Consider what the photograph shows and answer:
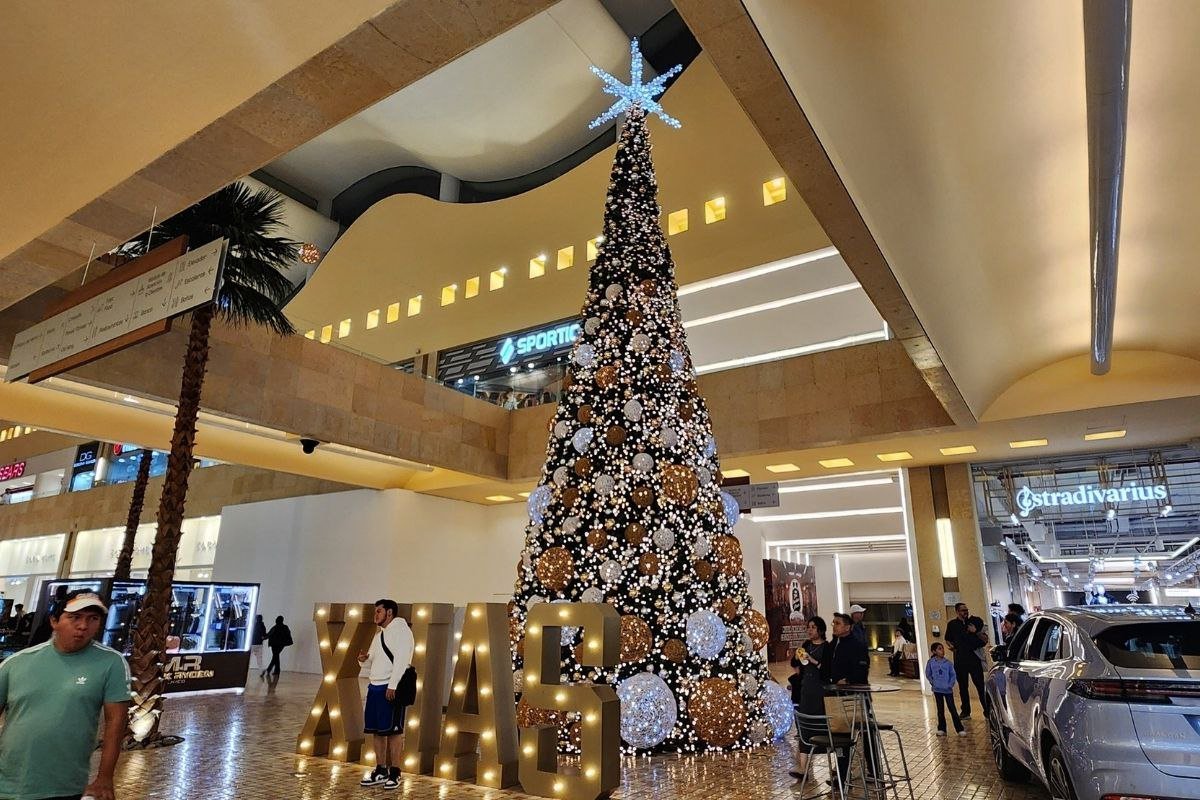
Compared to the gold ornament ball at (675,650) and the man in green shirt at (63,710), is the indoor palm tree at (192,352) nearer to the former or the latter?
the man in green shirt at (63,710)

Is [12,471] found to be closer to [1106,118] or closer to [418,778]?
[418,778]

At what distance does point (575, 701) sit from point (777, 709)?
123 inches

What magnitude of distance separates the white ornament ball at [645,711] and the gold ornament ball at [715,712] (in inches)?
10.3

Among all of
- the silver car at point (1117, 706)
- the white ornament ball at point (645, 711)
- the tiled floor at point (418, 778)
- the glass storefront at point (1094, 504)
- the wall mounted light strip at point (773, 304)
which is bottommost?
the tiled floor at point (418, 778)

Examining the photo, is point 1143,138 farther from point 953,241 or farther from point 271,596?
point 271,596

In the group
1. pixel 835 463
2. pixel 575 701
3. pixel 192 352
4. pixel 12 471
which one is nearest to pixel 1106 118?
pixel 575 701

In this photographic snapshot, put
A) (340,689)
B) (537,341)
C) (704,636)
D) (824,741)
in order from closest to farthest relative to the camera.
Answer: (824,741)
(704,636)
(340,689)
(537,341)

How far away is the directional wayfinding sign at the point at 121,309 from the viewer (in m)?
4.55

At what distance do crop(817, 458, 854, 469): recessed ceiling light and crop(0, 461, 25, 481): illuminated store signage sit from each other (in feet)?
95.8

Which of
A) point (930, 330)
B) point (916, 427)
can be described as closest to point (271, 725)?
point (930, 330)

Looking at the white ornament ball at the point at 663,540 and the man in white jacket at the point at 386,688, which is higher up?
the white ornament ball at the point at 663,540

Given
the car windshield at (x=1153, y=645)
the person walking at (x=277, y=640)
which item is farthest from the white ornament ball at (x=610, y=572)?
the person walking at (x=277, y=640)

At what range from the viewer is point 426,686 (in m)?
5.68

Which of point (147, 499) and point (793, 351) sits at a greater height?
point (793, 351)
